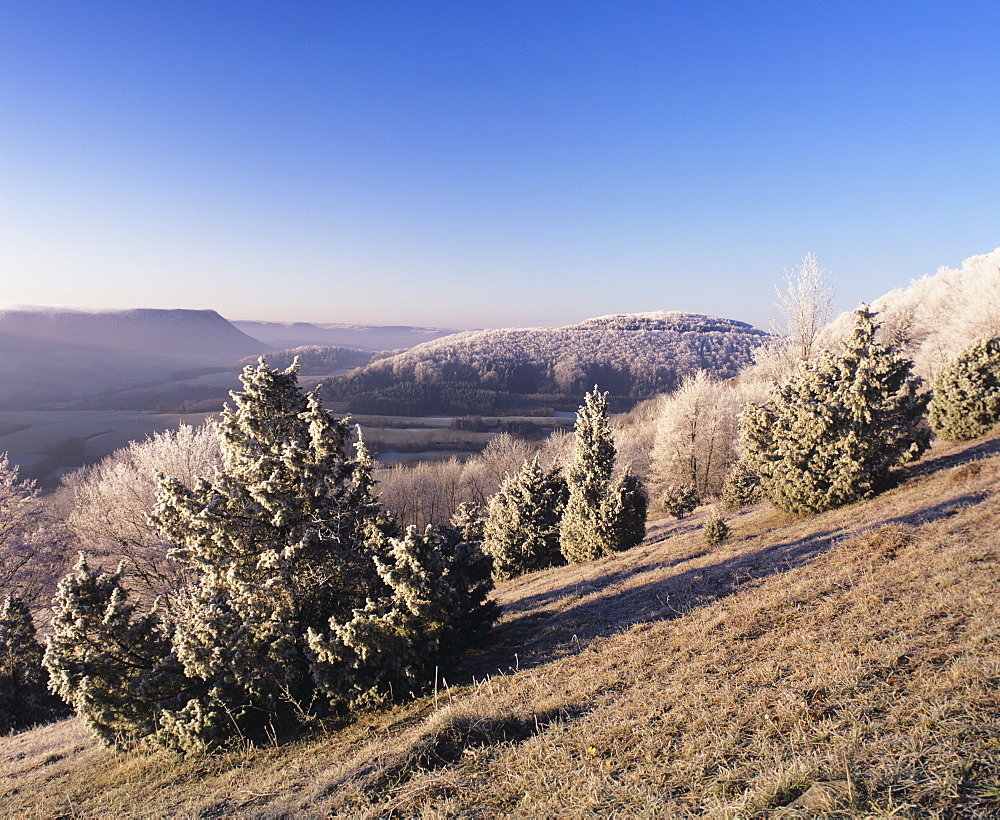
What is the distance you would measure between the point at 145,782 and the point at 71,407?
131m

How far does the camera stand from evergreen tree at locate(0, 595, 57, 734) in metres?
13.9

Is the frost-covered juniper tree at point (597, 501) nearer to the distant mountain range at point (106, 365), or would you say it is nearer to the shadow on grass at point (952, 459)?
the shadow on grass at point (952, 459)

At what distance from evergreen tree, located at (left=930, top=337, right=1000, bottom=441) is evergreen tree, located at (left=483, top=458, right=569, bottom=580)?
54.3 feet

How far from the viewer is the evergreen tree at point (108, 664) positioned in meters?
7.79

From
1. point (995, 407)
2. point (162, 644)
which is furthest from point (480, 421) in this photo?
point (162, 644)

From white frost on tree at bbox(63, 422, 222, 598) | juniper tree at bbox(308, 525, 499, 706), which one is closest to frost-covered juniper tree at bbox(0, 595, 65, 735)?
white frost on tree at bbox(63, 422, 222, 598)

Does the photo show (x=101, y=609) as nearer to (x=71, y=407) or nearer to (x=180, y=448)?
(x=180, y=448)

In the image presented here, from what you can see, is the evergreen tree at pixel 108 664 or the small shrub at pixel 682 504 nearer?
the evergreen tree at pixel 108 664

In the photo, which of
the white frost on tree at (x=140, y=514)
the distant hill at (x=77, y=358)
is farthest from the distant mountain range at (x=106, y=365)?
the white frost on tree at (x=140, y=514)

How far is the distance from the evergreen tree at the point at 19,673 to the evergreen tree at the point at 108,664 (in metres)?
8.91

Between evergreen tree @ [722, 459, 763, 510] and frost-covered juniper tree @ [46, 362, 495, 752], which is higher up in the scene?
frost-covered juniper tree @ [46, 362, 495, 752]

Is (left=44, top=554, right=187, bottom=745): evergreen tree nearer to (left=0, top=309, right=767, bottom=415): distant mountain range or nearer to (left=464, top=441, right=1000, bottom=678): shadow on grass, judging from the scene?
(left=464, top=441, right=1000, bottom=678): shadow on grass

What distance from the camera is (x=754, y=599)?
330 inches

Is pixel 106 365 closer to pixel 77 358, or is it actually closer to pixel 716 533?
pixel 77 358
